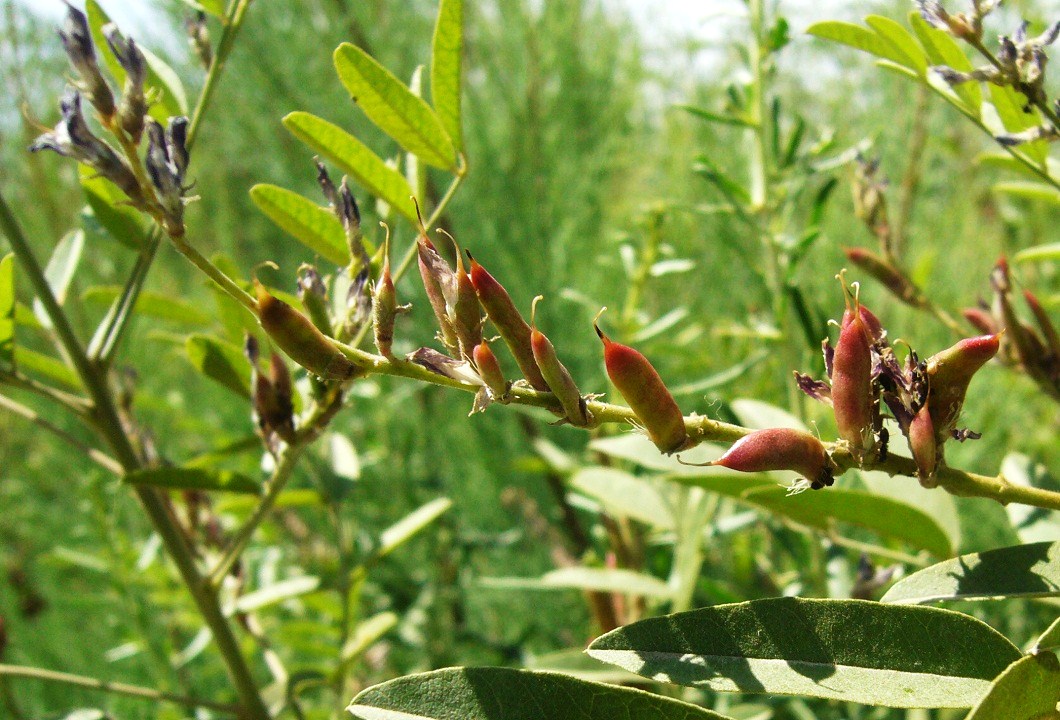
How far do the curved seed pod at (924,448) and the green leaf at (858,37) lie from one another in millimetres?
311

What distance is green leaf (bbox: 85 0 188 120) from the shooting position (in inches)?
25.8

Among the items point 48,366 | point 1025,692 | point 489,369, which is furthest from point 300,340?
point 48,366

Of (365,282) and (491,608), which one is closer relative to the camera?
(365,282)

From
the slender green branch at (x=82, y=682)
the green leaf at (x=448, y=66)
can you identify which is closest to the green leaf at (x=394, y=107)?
the green leaf at (x=448, y=66)

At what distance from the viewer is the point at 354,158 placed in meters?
0.61

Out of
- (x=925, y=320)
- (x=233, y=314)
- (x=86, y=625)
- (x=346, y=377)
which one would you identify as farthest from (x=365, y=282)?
(x=86, y=625)

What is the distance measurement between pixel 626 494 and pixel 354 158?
1.40 feet

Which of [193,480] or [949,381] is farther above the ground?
[949,381]

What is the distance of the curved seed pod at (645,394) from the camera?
1.22ft

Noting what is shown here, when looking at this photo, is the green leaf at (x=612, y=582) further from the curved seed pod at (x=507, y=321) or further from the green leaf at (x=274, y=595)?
the curved seed pod at (x=507, y=321)

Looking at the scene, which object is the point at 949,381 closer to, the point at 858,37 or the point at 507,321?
the point at 507,321

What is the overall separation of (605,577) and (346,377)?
51cm

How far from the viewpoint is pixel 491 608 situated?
155 centimetres

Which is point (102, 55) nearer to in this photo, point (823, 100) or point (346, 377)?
point (346, 377)
